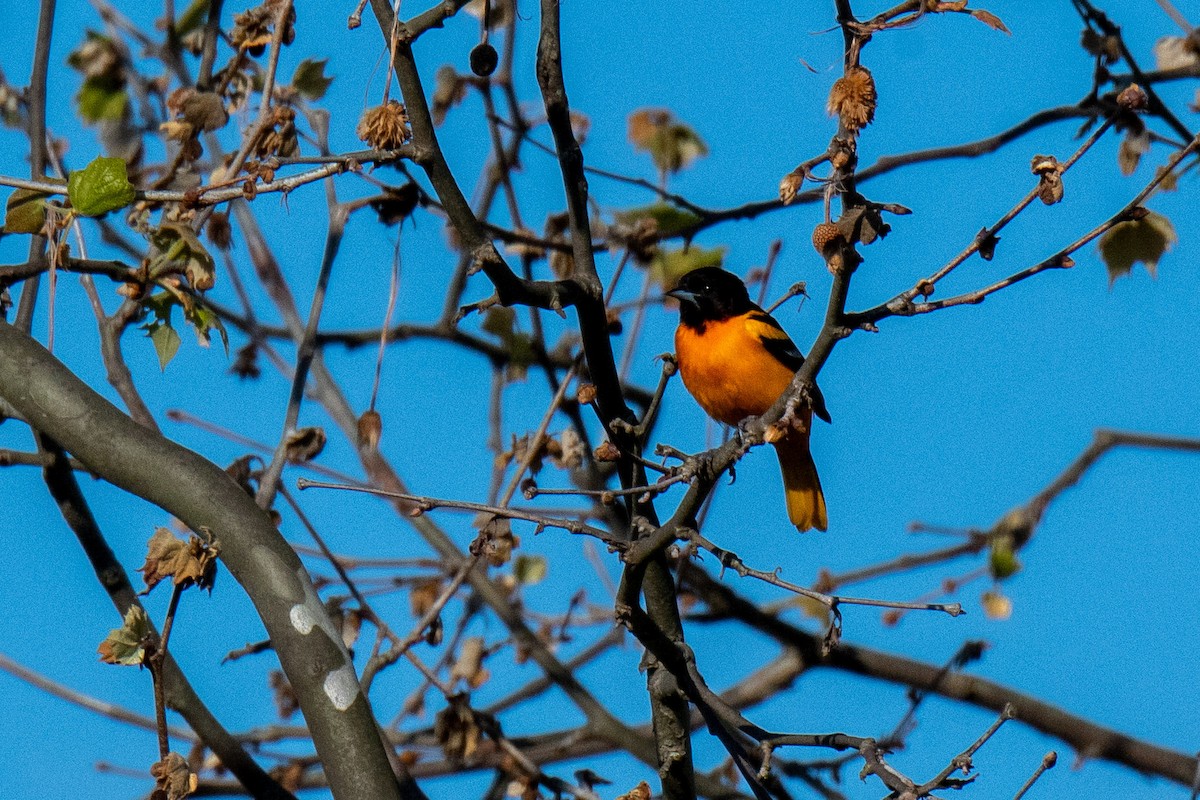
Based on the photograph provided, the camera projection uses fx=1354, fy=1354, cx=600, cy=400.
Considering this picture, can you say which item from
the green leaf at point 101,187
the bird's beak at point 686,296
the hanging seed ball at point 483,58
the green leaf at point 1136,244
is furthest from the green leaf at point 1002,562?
the green leaf at point 101,187

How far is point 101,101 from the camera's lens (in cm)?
517

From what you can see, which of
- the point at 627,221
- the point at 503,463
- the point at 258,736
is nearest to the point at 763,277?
the point at 627,221

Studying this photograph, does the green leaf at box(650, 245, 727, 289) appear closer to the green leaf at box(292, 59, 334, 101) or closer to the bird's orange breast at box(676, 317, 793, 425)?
the bird's orange breast at box(676, 317, 793, 425)

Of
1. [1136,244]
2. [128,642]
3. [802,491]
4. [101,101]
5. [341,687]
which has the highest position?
[101,101]

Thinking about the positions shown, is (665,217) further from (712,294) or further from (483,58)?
(483,58)

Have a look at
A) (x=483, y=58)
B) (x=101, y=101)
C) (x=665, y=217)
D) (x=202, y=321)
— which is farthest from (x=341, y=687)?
(x=101, y=101)

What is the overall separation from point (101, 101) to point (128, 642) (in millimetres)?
3231

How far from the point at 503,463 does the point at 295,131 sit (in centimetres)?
120

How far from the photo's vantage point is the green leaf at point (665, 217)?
174 inches

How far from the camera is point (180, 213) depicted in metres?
3.12

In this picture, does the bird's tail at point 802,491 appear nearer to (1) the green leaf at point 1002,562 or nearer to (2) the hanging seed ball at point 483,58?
(1) the green leaf at point 1002,562

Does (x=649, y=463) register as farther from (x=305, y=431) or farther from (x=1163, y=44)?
(x=1163, y=44)

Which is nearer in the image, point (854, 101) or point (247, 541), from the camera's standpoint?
point (854, 101)

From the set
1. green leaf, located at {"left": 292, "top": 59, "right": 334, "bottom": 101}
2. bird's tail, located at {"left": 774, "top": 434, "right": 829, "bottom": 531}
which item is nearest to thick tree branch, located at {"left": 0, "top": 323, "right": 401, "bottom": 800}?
green leaf, located at {"left": 292, "top": 59, "right": 334, "bottom": 101}
